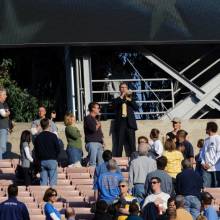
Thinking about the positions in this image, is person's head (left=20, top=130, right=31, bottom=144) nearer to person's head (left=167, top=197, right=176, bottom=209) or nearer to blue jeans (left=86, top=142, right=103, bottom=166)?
blue jeans (left=86, top=142, right=103, bottom=166)

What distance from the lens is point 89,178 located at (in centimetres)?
2950

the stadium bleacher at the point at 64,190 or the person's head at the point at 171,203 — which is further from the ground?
the stadium bleacher at the point at 64,190

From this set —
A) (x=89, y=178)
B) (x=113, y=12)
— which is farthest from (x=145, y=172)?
(x=113, y=12)

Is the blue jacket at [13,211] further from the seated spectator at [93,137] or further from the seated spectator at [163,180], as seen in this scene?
the seated spectator at [93,137]

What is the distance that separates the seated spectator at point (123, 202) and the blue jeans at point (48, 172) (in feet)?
9.26

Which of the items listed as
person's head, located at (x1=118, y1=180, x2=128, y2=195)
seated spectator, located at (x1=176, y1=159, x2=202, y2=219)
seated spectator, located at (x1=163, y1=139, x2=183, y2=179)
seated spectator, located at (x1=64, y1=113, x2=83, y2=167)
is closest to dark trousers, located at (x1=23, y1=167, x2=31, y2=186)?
seated spectator, located at (x1=64, y1=113, x2=83, y2=167)

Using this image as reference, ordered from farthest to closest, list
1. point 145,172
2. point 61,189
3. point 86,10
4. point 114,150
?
point 86,10 → point 114,150 → point 61,189 → point 145,172

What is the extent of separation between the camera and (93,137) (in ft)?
98.6

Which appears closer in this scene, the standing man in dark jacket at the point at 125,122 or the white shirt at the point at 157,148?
the white shirt at the point at 157,148

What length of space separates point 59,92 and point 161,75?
2553 mm

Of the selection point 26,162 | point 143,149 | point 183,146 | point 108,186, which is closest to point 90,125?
point 26,162

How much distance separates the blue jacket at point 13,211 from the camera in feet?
78.8

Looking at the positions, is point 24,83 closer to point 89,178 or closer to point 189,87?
point 189,87

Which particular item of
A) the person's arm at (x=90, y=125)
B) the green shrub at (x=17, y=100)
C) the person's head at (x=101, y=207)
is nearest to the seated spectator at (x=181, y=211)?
the person's head at (x=101, y=207)
